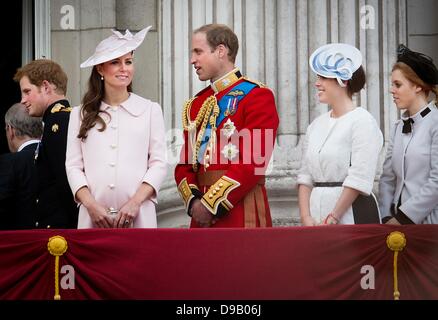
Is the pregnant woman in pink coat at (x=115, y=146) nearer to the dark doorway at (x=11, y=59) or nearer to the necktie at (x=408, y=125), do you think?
the dark doorway at (x=11, y=59)

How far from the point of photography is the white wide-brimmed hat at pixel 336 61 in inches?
227

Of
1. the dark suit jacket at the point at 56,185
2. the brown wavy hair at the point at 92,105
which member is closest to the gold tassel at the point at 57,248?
the dark suit jacket at the point at 56,185

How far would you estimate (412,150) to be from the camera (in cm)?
574

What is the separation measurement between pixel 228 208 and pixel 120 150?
1.79 feet

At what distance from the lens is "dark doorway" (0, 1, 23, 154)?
612cm

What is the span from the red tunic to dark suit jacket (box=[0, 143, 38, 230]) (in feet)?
2.32


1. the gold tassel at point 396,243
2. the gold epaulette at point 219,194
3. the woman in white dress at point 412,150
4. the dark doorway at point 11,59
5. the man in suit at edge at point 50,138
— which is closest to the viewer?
the gold tassel at point 396,243

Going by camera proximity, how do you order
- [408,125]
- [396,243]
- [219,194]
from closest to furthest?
[396,243], [219,194], [408,125]

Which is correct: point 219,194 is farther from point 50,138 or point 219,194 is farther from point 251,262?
point 50,138

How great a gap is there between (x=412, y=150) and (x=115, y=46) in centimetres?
142

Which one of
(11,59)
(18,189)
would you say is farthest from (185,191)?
(11,59)

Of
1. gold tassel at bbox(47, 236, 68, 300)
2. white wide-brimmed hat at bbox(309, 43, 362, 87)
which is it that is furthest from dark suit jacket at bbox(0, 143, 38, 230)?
white wide-brimmed hat at bbox(309, 43, 362, 87)

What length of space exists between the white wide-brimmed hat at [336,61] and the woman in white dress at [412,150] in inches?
7.9

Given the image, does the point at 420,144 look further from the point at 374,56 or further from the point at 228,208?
the point at 228,208
